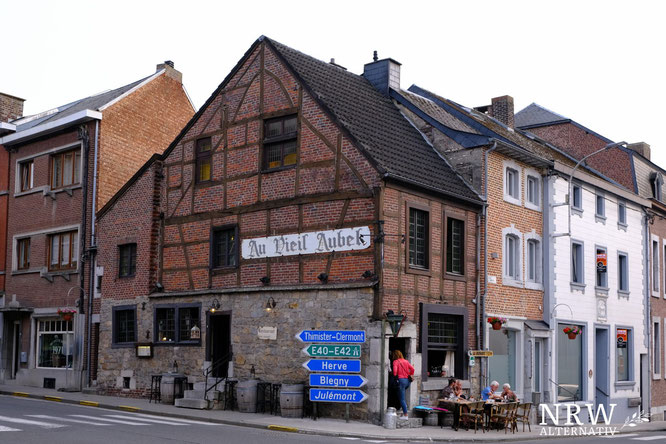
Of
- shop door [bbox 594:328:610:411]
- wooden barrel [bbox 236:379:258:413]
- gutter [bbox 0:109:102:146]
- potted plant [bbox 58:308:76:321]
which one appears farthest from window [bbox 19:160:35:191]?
shop door [bbox 594:328:610:411]

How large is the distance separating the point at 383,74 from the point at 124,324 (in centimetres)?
1148

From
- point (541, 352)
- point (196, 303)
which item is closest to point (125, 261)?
point (196, 303)

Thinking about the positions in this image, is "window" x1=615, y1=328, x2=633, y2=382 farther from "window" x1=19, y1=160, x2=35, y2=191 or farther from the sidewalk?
"window" x1=19, y1=160, x2=35, y2=191

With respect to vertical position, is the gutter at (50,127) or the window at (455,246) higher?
the gutter at (50,127)

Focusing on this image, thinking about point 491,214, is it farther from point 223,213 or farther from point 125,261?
point 125,261

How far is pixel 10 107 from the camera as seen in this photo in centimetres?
3516

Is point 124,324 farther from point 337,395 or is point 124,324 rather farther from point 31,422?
point 31,422

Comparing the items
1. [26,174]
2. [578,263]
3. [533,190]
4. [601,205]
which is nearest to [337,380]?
[533,190]

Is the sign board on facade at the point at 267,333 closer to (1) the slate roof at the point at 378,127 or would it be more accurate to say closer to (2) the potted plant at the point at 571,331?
(1) the slate roof at the point at 378,127

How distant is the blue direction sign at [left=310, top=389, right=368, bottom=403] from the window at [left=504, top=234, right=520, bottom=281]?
742cm

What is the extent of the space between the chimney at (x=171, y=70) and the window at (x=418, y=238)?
613 inches

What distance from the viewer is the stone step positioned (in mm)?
21562

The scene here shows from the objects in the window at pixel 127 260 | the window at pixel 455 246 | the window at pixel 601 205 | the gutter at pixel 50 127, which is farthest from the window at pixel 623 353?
the gutter at pixel 50 127

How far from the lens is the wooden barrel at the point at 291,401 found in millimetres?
19844
